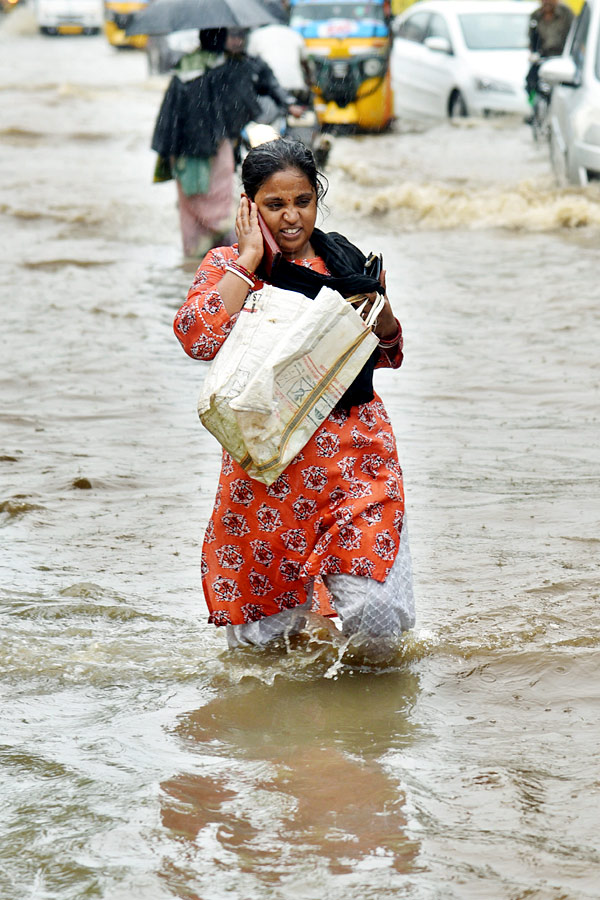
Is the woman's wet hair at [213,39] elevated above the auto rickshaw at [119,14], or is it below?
above

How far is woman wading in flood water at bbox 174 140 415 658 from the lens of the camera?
11.7 feet

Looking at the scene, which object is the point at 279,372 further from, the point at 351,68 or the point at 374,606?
the point at 351,68

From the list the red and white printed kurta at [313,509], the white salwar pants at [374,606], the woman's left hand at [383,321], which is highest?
the woman's left hand at [383,321]

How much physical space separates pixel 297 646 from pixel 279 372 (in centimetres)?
95

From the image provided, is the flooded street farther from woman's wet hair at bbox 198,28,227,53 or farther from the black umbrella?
the black umbrella

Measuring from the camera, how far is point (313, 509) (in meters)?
3.68

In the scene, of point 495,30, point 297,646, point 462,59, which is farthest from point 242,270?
point 495,30

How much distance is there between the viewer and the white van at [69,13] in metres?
41.9

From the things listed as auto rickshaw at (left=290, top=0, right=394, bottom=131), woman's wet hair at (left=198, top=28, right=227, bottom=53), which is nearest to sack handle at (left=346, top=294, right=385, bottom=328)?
woman's wet hair at (left=198, top=28, right=227, bottom=53)

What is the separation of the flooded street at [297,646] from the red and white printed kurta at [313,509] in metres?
0.38

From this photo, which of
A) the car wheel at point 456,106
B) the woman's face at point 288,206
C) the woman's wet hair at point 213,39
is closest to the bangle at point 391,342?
the woman's face at point 288,206

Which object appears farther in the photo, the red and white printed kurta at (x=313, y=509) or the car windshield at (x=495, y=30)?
the car windshield at (x=495, y=30)

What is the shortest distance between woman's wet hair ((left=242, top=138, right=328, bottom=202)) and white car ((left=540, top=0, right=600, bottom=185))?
Answer: 783 centimetres

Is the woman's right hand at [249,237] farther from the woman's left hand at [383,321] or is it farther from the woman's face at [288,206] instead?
the woman's left hand at [383,321]
